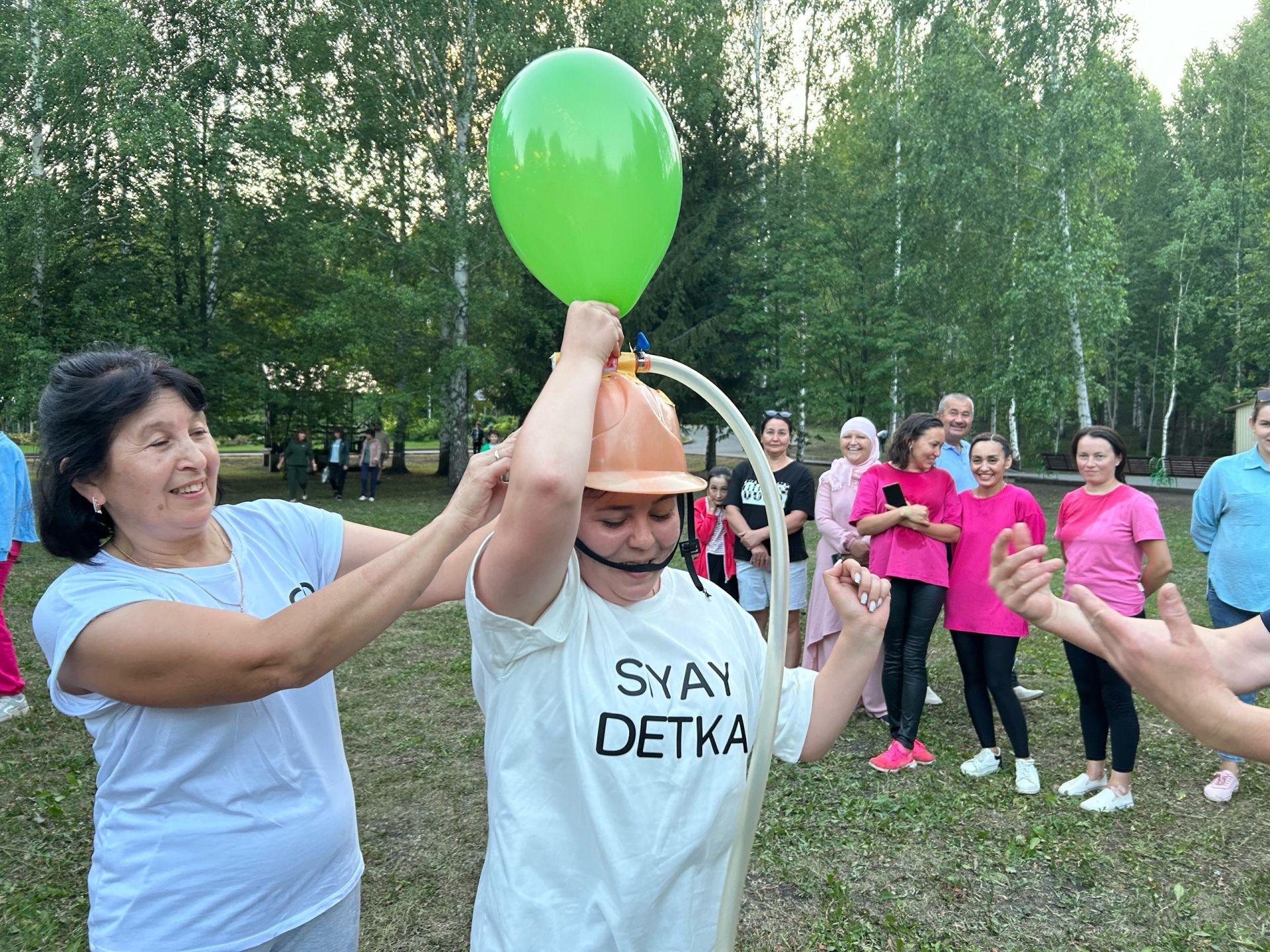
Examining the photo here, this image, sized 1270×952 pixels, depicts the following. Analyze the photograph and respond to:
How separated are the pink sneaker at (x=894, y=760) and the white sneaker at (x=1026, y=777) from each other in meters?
0.56

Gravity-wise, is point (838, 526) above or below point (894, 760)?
above

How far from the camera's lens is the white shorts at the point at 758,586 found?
5941 millimetres

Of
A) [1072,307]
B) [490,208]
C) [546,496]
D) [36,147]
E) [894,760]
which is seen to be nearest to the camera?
[546,496]

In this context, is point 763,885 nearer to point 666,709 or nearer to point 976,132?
point 666,709

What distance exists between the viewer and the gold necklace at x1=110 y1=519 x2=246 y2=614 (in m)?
1.72

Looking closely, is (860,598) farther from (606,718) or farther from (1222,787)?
(1222,787)

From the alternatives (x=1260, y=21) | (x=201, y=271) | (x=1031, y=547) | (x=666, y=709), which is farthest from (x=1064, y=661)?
(x=1260, y=21)

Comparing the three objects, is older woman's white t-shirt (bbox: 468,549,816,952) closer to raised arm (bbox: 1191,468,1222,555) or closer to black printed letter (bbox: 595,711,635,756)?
black printed letter (bbox: 595,711,635,756)

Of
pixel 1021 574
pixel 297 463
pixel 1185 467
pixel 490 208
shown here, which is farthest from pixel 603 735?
pixel 1185 467

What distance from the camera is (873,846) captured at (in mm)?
3979

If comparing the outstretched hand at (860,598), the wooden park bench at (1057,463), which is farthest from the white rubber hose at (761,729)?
the wooden park bench at (1057,463)

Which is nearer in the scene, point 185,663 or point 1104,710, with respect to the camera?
point 185,663

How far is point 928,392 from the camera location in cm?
2270

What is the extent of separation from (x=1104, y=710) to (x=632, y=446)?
158 inches
